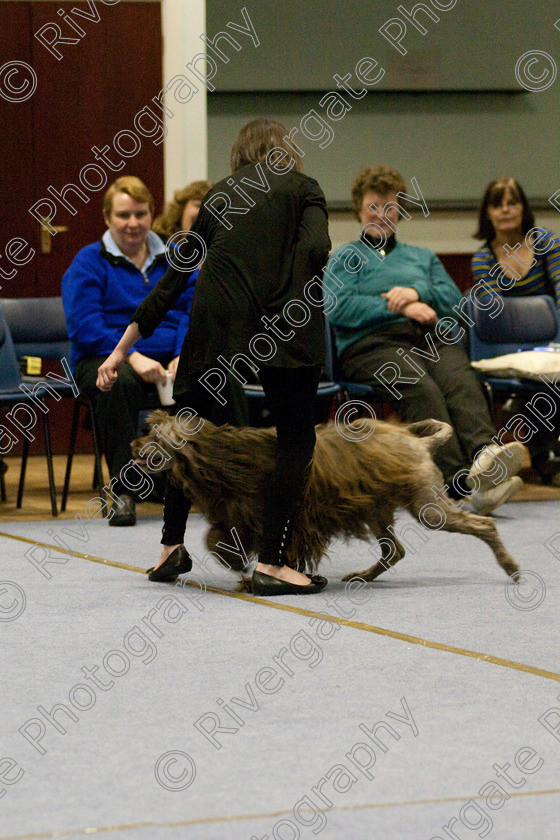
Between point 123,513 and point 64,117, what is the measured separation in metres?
2.91

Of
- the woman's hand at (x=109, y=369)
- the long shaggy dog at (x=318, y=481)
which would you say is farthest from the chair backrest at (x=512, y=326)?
the woman's hand at (x=109, y=369)

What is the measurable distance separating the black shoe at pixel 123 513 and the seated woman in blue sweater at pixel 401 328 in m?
1.18

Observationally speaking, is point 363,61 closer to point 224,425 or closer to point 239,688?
point 224,425

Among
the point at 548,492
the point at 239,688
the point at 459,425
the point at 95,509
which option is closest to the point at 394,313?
the point at 459,425

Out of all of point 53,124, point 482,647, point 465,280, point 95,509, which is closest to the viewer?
point 482,647

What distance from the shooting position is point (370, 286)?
5070 mm

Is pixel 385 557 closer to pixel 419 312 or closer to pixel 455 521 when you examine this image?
pixel 455 521

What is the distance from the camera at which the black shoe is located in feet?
14.6

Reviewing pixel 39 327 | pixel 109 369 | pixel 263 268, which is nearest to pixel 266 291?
pixel 263 268

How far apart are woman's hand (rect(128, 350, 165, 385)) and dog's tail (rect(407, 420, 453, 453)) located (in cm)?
145

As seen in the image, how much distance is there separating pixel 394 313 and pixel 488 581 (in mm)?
1812

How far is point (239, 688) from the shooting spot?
2369 millimetres

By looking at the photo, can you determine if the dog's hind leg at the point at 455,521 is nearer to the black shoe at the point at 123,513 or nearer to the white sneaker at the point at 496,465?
the white sneaker at the point at 496,465

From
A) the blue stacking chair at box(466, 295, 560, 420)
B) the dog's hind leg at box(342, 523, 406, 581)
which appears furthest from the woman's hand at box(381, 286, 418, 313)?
the dog's hind leg at box(342, 523, 406, 581)
